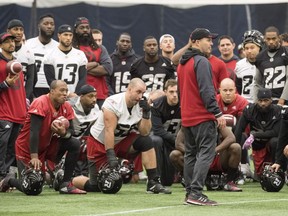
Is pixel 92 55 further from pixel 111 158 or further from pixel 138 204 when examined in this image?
pixel 138 204

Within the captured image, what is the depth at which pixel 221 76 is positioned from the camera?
1538 centimetres

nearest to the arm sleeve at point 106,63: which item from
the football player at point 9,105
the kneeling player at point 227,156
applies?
the football player at point 9,105

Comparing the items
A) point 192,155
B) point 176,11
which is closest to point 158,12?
point 176,11

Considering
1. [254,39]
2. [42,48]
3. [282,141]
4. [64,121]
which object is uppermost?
[254,39]

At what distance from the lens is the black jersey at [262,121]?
48.4 feet

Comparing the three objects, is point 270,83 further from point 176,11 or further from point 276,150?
point 176,11

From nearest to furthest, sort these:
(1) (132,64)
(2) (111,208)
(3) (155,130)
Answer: (2) (111,208), (3) (155,130), (1) (132,64)

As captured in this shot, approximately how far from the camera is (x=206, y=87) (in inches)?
448

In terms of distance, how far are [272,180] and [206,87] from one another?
8.59 ft

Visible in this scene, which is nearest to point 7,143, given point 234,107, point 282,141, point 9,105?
point 9,105

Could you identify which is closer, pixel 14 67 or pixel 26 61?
pixel 14 67

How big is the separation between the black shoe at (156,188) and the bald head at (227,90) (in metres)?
2.13

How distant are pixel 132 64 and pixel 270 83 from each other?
87.5 inches

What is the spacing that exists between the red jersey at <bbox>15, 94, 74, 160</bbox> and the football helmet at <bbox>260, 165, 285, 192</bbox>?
8.51ft
